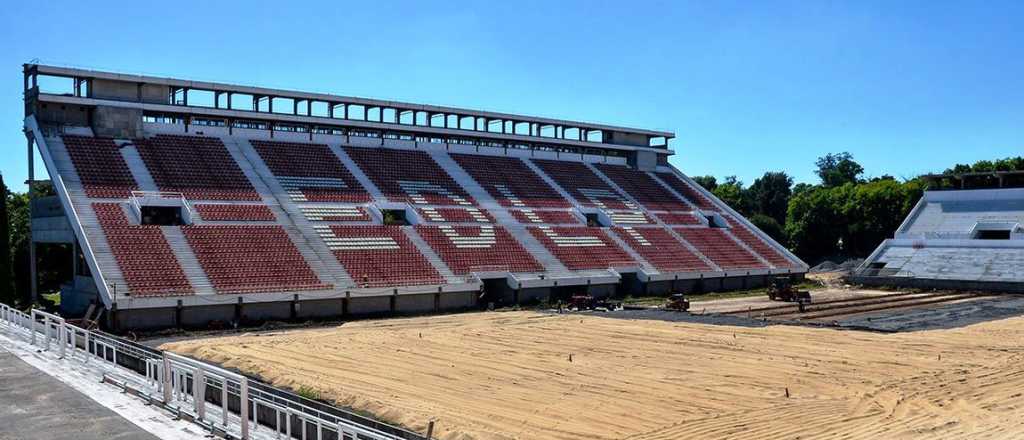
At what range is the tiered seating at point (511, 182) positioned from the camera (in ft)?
186

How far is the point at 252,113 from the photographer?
52812mm

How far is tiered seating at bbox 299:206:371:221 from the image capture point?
45.3 meters

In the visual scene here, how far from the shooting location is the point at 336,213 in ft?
152

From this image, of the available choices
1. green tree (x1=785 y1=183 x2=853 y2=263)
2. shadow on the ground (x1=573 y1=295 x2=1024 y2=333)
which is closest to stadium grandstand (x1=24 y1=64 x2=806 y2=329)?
shadow on the ground (x1=573 y1=295 x2=1024 y2=333)

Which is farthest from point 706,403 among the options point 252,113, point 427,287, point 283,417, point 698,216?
point 698,216

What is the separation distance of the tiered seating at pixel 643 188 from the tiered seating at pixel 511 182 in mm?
7861

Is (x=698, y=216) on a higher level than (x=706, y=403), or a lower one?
higher

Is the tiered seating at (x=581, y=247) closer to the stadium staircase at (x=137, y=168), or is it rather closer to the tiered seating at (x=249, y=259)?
the tiered seating at (x=249, y=259)

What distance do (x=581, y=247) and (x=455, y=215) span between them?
820cm

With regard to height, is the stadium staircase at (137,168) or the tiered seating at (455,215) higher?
the stadium staircase at (137,168)

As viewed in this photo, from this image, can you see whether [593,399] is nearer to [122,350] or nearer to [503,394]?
[503,394]

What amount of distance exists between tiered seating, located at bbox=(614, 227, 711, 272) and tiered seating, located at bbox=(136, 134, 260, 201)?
24.4 m

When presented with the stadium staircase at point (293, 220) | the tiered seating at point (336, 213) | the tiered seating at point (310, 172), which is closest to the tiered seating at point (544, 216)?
the tiered seating at point (310, 172)

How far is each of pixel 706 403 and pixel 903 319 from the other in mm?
21260
